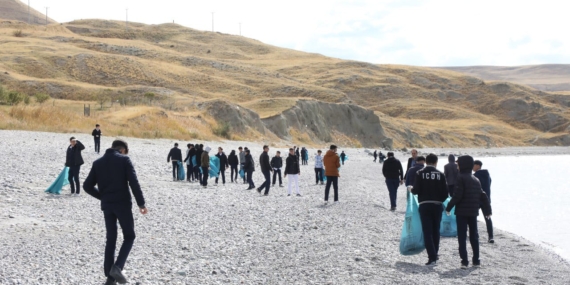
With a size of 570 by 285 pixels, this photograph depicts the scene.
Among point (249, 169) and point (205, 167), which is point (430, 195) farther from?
point (205, 167)

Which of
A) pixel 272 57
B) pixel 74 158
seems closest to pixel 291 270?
pixel 74 158

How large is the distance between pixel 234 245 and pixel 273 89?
3504 inches

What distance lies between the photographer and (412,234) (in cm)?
1090

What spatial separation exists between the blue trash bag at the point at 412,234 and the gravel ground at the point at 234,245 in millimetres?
245

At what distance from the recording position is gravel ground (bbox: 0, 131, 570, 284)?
929 centimetres

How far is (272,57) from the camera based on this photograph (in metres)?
160

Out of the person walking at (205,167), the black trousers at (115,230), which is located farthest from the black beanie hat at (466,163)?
the person walking at (205,167)

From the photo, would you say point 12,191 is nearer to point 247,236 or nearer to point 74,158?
point 74,158

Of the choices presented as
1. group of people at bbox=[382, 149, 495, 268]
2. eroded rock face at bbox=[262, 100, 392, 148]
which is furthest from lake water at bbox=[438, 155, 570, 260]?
eroded rock face at bbox=[262, 100, 392, 148]

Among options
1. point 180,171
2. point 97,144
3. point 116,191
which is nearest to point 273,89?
point 97,144

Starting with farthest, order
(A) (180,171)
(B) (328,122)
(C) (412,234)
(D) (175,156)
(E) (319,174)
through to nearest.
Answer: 1. (B) (328,122)
2. (E) (319,174)
3. (A) (180,171)
4. (D) (175,156)
5. (C) (412,234)

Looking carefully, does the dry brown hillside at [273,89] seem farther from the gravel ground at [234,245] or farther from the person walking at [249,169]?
the gravel ground at [234,245]

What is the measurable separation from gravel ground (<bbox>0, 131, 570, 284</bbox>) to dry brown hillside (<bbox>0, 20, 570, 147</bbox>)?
23.9 metres

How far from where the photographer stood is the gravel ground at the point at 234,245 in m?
9.29
